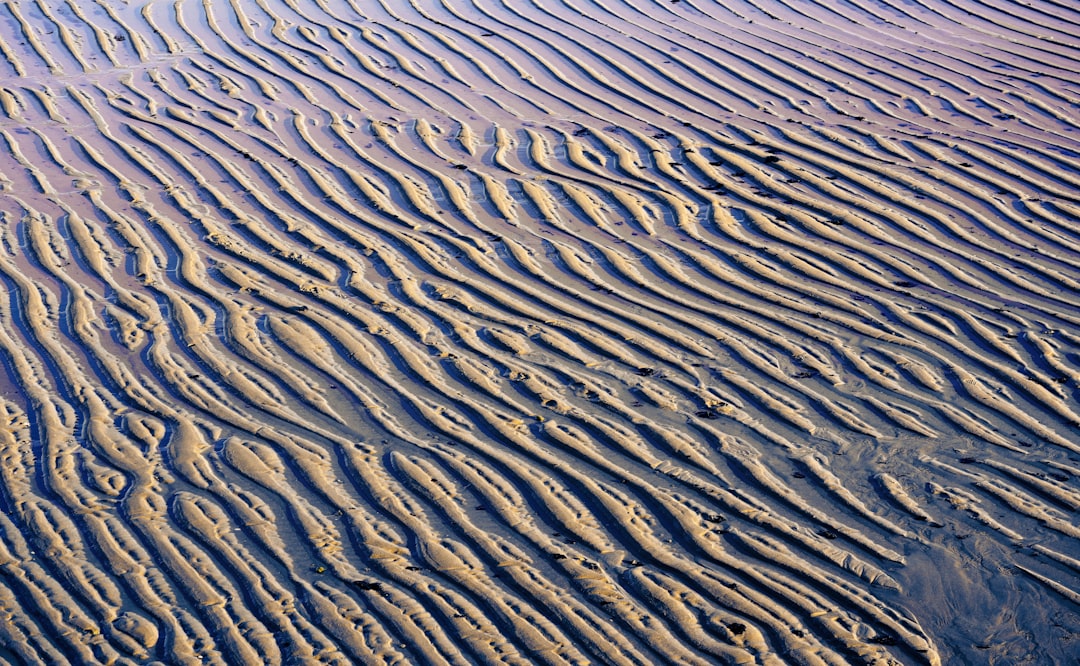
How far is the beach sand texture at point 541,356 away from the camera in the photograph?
351 cm

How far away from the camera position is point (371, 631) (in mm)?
3391

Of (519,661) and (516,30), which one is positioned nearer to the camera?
(519,661)

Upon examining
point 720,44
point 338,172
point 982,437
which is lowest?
point 982,437

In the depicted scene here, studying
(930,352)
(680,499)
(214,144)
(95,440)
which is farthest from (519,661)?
(214,144)

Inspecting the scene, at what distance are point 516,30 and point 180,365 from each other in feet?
17.5

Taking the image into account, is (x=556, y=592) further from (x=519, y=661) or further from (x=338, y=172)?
(x=338, y=172)

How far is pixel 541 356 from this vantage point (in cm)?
485

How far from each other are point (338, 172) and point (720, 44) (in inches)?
144

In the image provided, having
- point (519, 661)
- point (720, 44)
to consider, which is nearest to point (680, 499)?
point (519, 661)

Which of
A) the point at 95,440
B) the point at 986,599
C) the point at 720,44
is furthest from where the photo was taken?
the point at 720,44

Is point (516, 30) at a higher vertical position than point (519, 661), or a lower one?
higher

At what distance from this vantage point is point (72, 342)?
4938mm

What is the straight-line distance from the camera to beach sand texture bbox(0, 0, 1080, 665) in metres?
3.51

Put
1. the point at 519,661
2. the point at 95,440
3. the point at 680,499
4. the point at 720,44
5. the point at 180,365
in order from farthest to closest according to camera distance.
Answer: the point at 720,44 < the point at 180,365 < the point at 95,440 < the point at 680,499 < the point at 519,661
